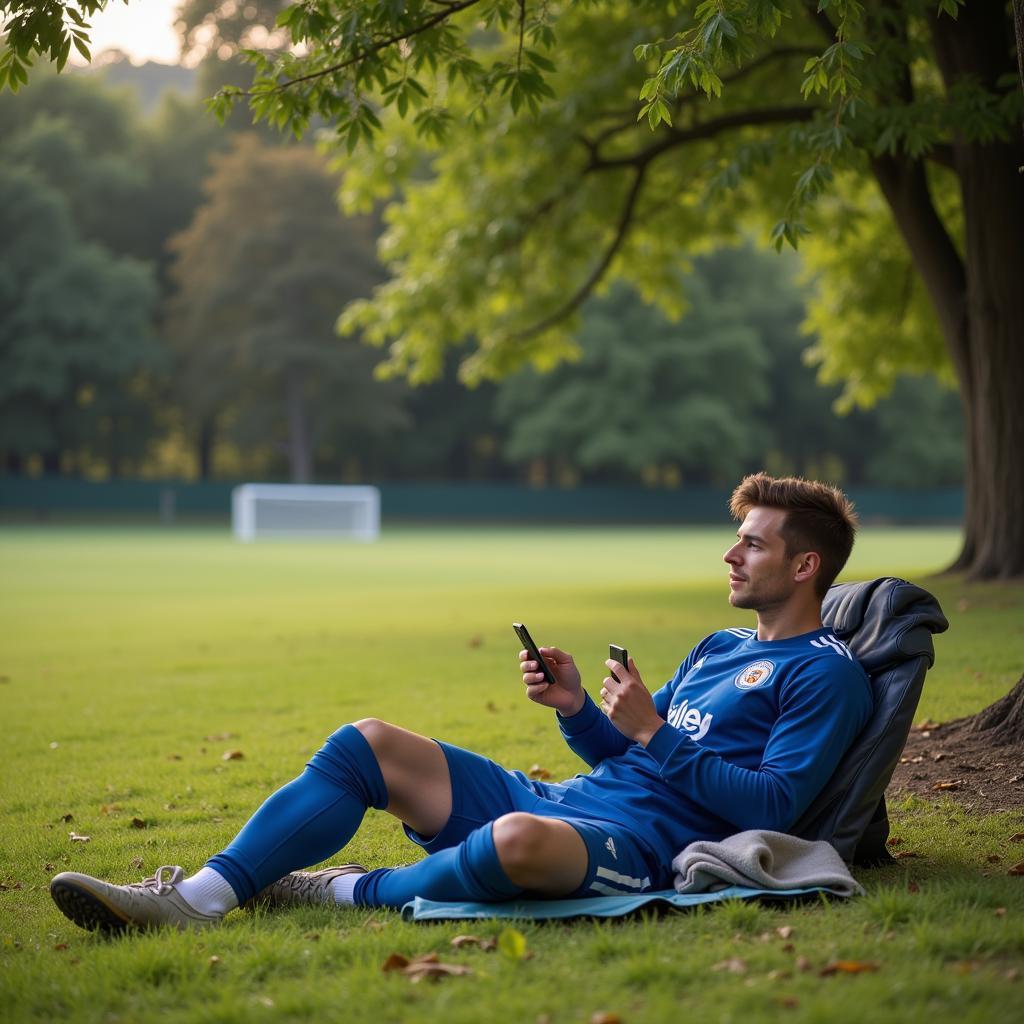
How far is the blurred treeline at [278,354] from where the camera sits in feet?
176

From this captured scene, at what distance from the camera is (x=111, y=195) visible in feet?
194

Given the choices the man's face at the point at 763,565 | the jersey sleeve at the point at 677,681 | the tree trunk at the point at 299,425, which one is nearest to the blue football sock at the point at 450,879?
the jersey sleeve at the point at 677,681

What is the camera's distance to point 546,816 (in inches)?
163

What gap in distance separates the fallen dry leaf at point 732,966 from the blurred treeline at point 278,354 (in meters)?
51.0

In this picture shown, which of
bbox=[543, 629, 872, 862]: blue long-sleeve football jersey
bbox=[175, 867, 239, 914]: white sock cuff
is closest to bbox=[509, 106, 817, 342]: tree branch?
bbox=[543, 629, 872, 862]: blue long-sleeve football jersey

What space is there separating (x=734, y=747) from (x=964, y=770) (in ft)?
7.81

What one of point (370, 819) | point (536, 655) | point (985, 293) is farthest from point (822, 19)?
point (536, 655)

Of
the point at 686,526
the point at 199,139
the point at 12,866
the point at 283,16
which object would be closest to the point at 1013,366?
the point at 283,16

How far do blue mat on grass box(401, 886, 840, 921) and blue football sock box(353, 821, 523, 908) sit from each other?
0.04 m

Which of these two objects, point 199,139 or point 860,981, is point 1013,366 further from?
point 199,139

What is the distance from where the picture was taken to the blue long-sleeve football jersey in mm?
4004

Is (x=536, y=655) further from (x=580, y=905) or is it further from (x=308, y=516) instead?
(x=308, y=516)

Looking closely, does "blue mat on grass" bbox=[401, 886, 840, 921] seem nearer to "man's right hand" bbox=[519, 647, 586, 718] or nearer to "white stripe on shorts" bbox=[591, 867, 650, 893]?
"white stripe on shorts" bbox=[591, 867, 650, 893]

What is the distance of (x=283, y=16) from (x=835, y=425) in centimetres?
5989
